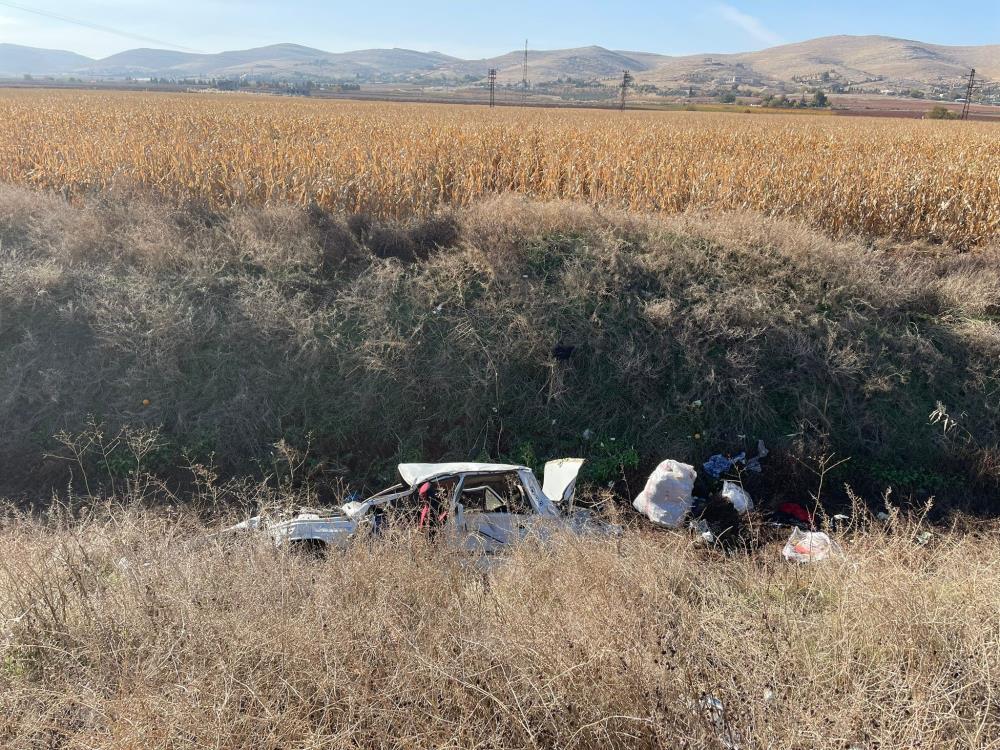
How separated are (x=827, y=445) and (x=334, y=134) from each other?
1151 centimetres

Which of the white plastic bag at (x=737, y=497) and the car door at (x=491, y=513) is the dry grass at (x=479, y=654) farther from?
the white plastic bag at (x=737, y=497)

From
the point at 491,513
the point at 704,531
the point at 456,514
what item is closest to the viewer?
the point at 456,514

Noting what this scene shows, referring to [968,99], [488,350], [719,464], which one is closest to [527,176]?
[488,350]

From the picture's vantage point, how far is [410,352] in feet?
22.0

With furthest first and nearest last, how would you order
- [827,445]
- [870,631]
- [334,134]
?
[334,134] < [827,445] < [870,631]

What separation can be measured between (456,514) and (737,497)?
285 cm

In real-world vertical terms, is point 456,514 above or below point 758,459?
above

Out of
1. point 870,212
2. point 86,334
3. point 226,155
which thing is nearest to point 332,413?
point 86,334

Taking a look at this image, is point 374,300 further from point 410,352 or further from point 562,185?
point 562,185

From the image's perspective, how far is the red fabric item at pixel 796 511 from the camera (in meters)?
5.59

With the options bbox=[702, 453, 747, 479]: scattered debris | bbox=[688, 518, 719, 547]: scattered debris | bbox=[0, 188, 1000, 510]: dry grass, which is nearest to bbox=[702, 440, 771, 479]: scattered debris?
bbox=[702, 453, 747, 479]: scattered debris

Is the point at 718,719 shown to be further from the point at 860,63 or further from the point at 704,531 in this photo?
the point at 860,63

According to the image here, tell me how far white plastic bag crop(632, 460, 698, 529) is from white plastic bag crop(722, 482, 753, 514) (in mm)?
365

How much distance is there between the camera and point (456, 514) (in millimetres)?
4297
